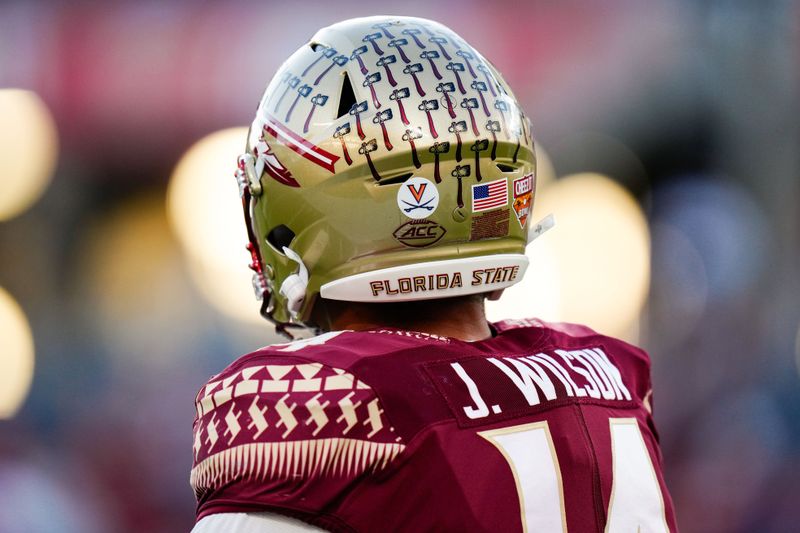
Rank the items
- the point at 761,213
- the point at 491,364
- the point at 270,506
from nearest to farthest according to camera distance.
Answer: the point at 270,506, the point at 491,364, the point at 761,213

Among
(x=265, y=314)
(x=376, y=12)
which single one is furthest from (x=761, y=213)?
(x=265, y=314)

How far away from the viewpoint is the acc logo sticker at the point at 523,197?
4.10 ft

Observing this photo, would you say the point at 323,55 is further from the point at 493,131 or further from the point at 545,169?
the point at 545,169

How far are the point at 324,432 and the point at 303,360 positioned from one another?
0.09m

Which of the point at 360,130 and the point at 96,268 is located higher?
the point at 360,130

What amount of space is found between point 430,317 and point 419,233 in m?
0.11

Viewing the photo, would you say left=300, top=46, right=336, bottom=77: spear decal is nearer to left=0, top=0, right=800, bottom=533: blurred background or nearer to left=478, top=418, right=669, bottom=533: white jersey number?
left=478, top=418, right=669, bottom=533: white jersey number

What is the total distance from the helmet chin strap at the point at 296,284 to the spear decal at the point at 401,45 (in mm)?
299

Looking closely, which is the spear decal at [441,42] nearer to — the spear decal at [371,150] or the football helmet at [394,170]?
the football helmet at [394,170]

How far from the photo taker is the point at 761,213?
443 centimetres

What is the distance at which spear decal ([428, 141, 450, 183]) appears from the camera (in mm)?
1178

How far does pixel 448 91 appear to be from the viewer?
1.21 m

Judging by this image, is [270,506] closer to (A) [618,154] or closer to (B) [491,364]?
(B) [491,364]

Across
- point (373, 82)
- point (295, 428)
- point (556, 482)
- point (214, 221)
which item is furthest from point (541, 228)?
point (214, 221)
